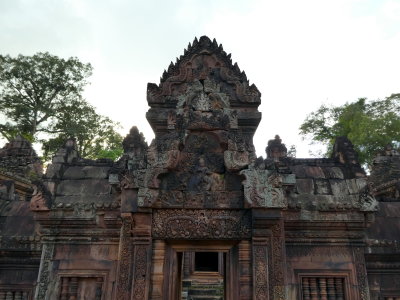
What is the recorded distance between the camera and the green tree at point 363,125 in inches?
1020

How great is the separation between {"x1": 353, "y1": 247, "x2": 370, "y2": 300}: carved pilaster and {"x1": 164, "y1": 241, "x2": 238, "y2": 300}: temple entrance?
2.32 m

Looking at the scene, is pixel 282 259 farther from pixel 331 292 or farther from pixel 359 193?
pixel 359 193

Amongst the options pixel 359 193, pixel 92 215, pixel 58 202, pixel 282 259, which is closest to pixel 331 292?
pixel 282 259

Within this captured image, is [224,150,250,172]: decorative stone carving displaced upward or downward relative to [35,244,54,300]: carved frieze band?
upward

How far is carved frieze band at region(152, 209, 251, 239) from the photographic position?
5.43 metres

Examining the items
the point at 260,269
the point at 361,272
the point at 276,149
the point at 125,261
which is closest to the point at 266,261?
the point at 260,269

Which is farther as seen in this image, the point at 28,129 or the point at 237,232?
the point at 28,129

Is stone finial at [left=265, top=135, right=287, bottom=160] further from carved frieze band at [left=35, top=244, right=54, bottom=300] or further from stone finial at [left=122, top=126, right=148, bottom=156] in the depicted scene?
carved frieze band at [left=35, top=244, right=54, bottom=300]

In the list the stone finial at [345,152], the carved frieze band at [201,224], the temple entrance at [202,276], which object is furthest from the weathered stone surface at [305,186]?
the temple entrance at [202,276]

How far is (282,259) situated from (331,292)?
1365 millimetres

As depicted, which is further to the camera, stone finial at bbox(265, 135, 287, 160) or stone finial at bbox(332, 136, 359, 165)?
stone finial at bbox(265, 135, 287, 160)

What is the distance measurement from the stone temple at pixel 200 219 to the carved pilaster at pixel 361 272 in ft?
0.06

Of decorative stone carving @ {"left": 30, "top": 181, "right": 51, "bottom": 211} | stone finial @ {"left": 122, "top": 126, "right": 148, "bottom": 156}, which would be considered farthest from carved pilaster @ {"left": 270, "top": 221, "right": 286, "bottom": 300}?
decorative stone carving @ {"left": 30, "top": 181, "right": 51, "bottom": 211}

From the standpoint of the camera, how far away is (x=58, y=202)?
6.44 metres
